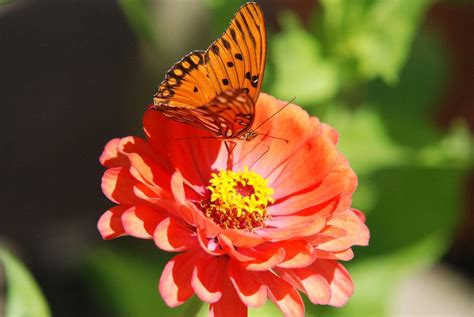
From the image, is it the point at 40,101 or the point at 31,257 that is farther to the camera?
the point at 40,101

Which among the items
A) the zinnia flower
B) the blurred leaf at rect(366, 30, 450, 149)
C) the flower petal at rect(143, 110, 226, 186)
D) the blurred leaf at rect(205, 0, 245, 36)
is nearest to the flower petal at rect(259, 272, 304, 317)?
the zinnia flower

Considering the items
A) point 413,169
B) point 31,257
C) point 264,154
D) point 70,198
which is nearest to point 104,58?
point 70,198

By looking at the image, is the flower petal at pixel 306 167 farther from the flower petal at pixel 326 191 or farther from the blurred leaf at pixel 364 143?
the blurred leaf at pixel 364 143

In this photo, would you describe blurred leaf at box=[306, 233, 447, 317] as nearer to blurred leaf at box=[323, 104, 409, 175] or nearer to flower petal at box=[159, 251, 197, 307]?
blurred leaf at box=[323, 104, 409, 175]

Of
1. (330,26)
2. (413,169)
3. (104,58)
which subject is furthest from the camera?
(104,58)

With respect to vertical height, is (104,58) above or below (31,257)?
above

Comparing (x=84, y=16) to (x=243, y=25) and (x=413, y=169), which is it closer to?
(x=413, y=169)

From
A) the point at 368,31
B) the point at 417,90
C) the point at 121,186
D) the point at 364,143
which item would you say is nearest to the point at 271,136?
the point at 121,186

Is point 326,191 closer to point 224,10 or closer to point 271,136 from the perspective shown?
point 271,136
